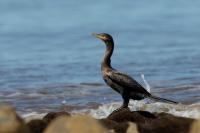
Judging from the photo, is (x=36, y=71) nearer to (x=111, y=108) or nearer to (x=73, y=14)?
(x=111, y=108)

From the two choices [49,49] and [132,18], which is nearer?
[49,49]

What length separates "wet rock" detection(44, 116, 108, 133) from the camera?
29.4 feet

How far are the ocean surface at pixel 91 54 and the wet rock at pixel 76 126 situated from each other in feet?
21.7

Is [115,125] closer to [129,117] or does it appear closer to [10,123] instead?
[129,117]

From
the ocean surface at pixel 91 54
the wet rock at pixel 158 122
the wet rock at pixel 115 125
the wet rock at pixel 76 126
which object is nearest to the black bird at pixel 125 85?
the ocean surface at pixel 91 54

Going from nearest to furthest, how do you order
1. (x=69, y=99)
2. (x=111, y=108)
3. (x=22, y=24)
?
(x=111, y=108) < (x=69, y=99) < (x=22, y=24)

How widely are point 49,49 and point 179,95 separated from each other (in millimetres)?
11156

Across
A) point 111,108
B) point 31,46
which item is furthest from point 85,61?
point 111,108

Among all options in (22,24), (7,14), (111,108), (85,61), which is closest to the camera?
(111,108)

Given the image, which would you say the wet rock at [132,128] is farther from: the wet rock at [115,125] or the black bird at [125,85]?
the black bird at [125,85]

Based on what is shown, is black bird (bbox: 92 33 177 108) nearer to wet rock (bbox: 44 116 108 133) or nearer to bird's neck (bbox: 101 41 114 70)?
bird's neck (bbox: 101 41 114 70)

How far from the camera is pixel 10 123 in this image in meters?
8.99

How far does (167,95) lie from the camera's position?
2161cm

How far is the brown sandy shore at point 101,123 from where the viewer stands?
29.5 ft
